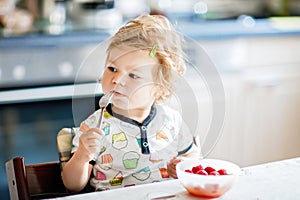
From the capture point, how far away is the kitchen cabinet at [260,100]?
2.66 meters

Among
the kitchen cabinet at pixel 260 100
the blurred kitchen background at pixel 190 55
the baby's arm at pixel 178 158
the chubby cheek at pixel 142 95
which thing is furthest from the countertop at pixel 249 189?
the kitchen cabinet at pixel 260 100

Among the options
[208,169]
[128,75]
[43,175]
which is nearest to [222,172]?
[208,169]

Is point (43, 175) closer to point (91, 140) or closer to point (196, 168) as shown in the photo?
point (91, 140)

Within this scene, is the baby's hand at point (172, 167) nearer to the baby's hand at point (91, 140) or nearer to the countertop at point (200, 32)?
the baby's hand at point (91, 140)

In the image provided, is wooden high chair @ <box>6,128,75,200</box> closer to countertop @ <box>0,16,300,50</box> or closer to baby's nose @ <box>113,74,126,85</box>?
baby's nose @ <box>113,74,126,85</box>

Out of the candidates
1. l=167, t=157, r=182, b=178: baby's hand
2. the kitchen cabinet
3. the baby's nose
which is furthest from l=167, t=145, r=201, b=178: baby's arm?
the kitchen cabinet

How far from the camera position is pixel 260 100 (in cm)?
→ 274

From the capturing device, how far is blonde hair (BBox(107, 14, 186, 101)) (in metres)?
1.30

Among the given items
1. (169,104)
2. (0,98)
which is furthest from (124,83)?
(0,98)

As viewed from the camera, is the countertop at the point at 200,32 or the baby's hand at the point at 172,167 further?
the countertop at the point at 200,32

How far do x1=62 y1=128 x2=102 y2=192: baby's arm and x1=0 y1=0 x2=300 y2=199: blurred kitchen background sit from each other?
68 cm

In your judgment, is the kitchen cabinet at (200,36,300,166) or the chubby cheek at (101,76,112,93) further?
the kitchen cabinet at (200,36,300,166)

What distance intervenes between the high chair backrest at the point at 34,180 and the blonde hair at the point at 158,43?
316mm

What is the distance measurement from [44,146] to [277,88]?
3.87ft
